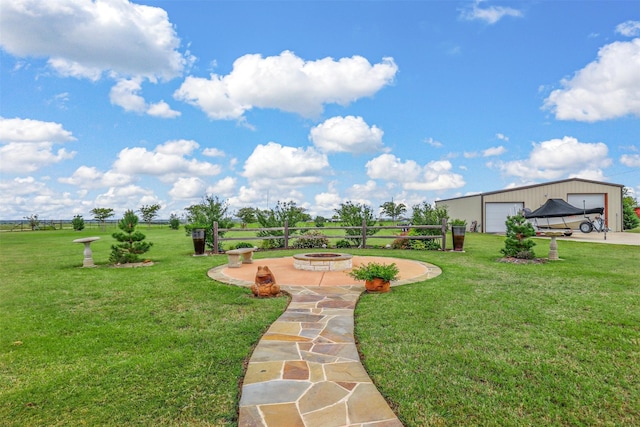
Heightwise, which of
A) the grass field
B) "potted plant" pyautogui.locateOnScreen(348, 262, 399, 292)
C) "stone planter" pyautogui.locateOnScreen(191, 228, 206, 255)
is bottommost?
the grass field

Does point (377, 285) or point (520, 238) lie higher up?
point (520, 238)

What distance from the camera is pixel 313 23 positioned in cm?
973

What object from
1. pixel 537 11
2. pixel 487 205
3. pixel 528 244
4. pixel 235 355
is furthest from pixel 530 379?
pixel 487 205

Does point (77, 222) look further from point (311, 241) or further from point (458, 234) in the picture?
point (458, 234)

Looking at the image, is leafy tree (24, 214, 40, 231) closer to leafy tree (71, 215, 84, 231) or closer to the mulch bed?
leafy tree (71, 215, 84, 231)

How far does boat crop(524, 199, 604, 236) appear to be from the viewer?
18.6 metres

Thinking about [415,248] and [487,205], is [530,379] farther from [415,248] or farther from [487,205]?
[487,205]

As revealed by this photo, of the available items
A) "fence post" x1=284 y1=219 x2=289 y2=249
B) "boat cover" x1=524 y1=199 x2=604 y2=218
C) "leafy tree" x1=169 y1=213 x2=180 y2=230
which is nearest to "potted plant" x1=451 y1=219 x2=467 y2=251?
"fence post" x1=284 y1=219 x2=289 y2=249

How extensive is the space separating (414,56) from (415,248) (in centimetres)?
655

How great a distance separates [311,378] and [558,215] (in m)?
20.4

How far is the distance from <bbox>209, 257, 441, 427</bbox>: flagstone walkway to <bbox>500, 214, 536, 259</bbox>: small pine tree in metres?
6.35

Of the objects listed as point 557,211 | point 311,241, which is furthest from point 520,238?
point 557,211

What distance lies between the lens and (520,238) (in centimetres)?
896

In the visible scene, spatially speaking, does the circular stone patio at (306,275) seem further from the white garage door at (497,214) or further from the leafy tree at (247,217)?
the white garage door at (497,214)
